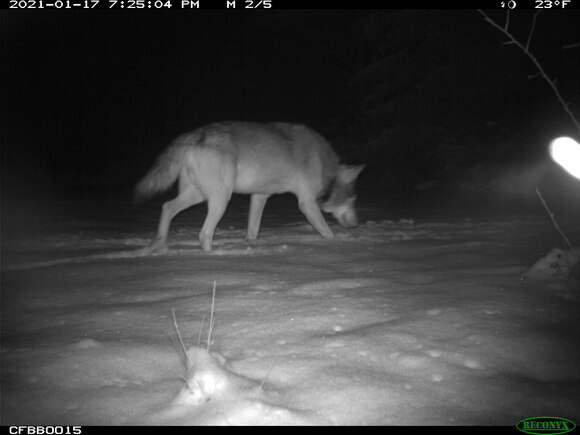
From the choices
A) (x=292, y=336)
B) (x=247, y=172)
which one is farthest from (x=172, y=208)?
(x=292, y=336)

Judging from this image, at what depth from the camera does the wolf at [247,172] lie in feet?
17.6

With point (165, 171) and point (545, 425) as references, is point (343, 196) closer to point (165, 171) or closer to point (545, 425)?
point (165, 171)

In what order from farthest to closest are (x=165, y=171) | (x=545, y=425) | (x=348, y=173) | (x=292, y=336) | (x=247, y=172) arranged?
(x=348, y=173) → (x=247, y=172) → (x=165, y=171) → (x=292, y=336) → (x=545, y=425)

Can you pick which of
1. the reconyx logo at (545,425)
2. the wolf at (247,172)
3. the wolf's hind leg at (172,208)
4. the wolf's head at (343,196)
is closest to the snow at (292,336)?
the reconyx logo at (545,425)

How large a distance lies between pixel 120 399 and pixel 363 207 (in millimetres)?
9530

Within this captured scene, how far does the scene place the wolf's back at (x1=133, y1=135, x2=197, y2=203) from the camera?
5.45 meters

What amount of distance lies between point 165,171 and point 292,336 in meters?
3.67

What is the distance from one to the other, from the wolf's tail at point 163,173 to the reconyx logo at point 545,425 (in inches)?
183

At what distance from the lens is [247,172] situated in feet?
19.1

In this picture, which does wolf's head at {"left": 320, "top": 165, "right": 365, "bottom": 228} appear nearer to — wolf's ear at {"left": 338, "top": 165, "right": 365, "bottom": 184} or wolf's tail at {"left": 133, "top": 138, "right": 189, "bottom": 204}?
wolf's ear at {"left": 338, "top": 165, "right": 365, "bottom": 184}

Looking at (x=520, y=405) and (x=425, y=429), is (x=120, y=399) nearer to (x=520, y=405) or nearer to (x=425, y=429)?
(x=425, y=429)

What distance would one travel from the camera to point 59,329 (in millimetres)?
2654

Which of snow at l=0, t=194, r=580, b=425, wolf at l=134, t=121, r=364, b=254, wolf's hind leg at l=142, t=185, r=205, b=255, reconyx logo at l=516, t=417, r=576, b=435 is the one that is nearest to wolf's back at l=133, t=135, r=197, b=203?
wolf at l=134, t=121, r=364, b=254

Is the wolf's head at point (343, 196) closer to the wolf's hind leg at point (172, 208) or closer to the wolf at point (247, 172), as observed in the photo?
the wolf at point (247, 172)
